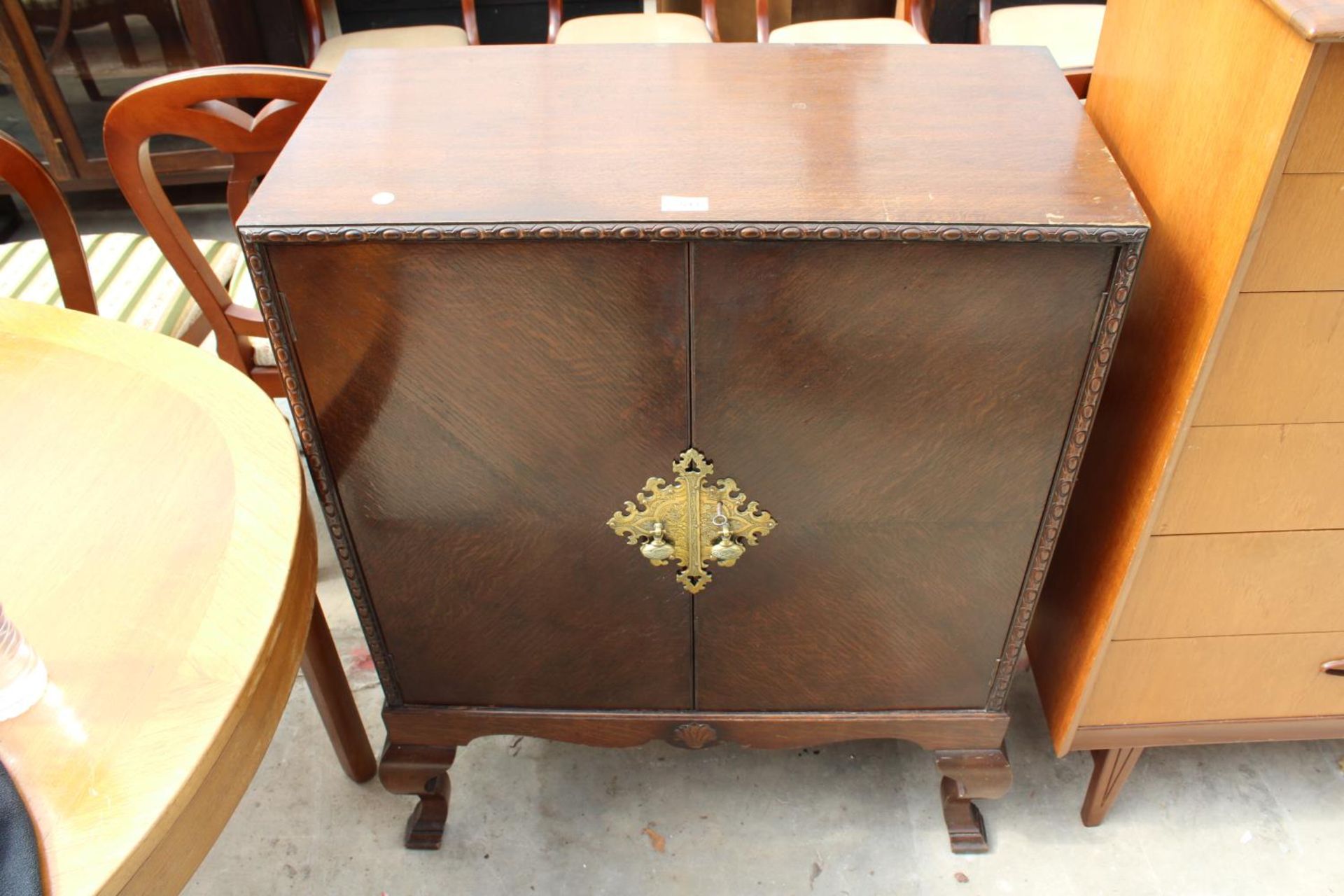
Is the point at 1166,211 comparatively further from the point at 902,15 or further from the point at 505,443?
the point at 902,15

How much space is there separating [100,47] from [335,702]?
205cm

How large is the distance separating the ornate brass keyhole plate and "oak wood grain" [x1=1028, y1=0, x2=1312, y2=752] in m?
0.42

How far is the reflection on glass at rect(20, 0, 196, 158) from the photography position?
8.23 feet

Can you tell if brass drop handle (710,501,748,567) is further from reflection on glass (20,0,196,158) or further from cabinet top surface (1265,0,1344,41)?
reflection on glass (20,0,196,158)

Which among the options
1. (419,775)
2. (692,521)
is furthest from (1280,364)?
(419,775)

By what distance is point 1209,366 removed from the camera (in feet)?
3.18

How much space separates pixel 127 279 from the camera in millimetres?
1692

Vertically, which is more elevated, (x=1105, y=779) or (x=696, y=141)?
(x=696, y=141)

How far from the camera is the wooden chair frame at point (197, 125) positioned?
4.38 feet

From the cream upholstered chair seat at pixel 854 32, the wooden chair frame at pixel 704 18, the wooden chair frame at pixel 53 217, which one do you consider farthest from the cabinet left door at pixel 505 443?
the wooden chair frame at pixel 704 18

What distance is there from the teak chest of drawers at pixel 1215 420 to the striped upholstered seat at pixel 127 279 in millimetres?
1398

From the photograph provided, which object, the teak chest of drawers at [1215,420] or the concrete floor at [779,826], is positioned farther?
the concrete floor at [779,826]

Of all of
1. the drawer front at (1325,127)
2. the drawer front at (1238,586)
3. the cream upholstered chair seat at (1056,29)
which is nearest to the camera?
the drawer front at (1325,127)

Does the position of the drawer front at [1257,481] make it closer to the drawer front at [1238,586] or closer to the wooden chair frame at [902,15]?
the drawer front at [1238,586]
